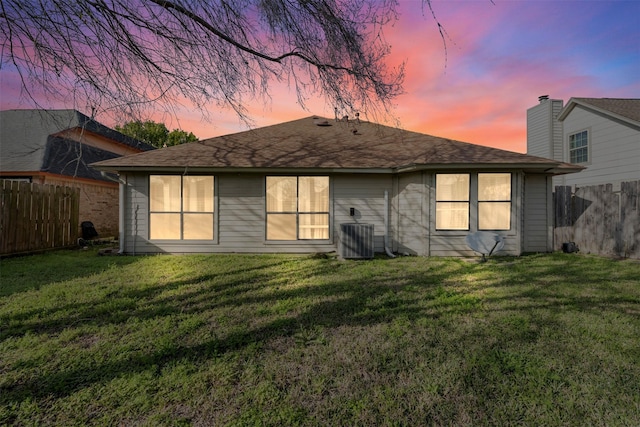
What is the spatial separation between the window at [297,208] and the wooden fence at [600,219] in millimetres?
7221

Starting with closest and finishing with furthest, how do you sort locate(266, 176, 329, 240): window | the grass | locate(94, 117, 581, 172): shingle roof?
A: the grass
locate(94, 117, 581, 172): shingle roof
locate(266, 176, 329, 240): window

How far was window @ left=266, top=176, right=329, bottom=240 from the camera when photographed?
965 centimetres

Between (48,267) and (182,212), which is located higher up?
(182,212)

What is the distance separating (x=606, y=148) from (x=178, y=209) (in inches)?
626

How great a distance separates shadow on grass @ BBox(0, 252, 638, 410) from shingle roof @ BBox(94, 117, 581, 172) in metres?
3.21

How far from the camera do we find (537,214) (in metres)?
9.23

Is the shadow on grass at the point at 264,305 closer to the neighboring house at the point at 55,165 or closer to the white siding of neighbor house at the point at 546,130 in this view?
the neighboring house at the point at 55,165

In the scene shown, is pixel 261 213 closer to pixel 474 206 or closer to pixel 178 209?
pixel 178 209

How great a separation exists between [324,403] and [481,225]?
7.99 meters

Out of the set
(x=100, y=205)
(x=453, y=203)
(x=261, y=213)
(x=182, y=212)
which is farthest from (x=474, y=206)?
(x=100, y=205)

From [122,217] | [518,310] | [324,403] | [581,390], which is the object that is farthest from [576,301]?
[122,217]

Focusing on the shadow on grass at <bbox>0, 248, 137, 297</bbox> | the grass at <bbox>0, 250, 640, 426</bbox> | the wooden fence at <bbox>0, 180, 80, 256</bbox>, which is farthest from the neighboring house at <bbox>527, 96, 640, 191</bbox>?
the wooden fence at <bbox>0, 180, 80, 256</bbox>

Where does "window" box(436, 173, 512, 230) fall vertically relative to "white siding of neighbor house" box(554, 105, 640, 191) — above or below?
below

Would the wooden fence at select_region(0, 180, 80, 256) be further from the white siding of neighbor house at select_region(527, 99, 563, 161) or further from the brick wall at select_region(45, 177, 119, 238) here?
the white siding of neighbor house at select_region(527, 99, 563, 161)
